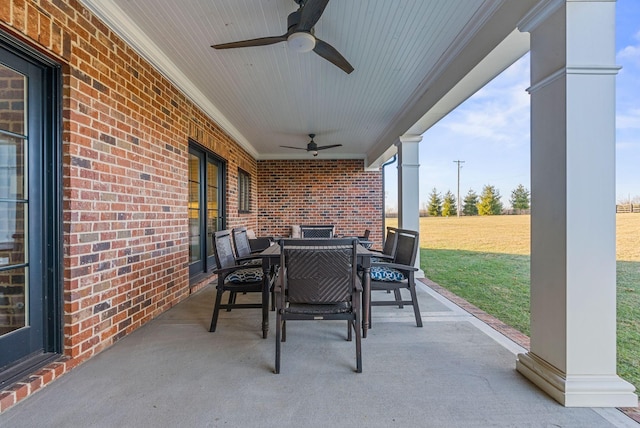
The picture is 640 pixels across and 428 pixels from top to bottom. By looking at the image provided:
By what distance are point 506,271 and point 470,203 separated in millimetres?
13545

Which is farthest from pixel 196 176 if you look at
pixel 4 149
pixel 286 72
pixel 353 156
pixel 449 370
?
pixel 353 156

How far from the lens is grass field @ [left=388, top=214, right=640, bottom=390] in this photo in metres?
2.60

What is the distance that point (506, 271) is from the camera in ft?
17.5

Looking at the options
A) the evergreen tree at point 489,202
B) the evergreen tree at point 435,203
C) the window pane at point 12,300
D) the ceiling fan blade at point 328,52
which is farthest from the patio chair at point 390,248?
the evergreen tree at point 435,203

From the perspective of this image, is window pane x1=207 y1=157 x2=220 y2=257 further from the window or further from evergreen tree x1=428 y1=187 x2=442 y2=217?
evergreen tree x1=428 y1=187 x2=442 y2=217

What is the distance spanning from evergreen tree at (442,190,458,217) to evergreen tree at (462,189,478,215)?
2.22 feet

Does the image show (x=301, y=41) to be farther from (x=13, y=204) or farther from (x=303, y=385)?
(x=303, y=385)

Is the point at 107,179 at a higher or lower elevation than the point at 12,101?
lower

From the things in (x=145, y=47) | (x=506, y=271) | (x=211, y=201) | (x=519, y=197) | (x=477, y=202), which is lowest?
(x=506, y=271)

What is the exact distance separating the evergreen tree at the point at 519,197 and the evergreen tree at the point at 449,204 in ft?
12.1

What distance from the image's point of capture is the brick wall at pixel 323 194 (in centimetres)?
744

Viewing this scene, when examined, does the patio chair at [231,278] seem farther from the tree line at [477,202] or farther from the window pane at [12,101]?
the tree line at [477,202]

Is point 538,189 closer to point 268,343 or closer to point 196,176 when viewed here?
point 268,343

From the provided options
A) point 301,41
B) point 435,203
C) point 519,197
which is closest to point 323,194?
Result: point 301,41
